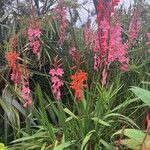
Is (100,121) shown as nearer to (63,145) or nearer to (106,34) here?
(63,145)

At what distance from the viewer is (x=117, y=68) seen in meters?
3.87

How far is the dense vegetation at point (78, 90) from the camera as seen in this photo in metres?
2.98

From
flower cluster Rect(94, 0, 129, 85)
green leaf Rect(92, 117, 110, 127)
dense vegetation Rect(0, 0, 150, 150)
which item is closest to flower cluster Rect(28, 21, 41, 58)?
dense vegetation Rect(0, 0, 150, 150)

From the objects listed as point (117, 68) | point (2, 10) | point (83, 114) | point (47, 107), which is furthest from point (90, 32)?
point (2, 10)

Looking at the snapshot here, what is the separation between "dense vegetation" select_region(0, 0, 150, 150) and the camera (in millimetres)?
2979

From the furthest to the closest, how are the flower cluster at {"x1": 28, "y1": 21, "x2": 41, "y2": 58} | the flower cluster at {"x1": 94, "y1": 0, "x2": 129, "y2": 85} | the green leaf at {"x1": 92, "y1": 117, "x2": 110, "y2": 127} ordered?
the flower cluster at {"x1": 28, "y1": 21, "x2": 41, "y2": 58}, the green leaf at {"x1": 92, "y1": 117, "x2": 110, "y2": 127}, the flower cluster at {"x1": 94, "y1": 0, "x2": 129, "y2": 85}

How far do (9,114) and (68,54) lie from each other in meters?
0.83

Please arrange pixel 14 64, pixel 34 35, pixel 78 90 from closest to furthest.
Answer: pixel 78 90, pixel 14 64, pixel 34 35

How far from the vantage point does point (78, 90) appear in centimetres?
290

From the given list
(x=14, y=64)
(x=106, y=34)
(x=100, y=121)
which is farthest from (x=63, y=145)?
(x=106, y=34)

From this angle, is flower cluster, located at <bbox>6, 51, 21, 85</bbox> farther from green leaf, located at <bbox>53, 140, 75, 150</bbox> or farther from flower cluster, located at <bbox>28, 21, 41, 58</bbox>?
green leaf, located at <bbox>53, 140, 75, 150</bbox>

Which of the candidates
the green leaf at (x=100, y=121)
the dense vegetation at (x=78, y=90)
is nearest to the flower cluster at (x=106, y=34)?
the dense vegetation at (x=78, y=90)

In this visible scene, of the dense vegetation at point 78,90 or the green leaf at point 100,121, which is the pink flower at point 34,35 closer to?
the dense vegetation at point 78,90

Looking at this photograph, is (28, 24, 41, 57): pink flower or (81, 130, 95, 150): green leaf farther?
(28, 24, 41, 57): pink flower
